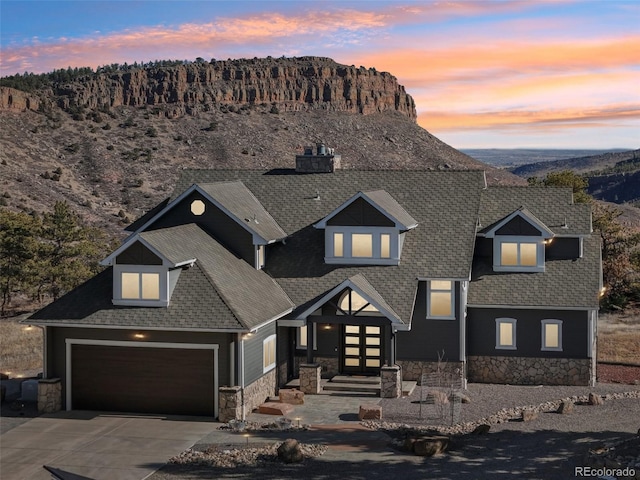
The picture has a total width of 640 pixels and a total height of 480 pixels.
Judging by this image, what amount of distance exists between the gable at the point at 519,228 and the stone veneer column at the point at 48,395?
1644cm

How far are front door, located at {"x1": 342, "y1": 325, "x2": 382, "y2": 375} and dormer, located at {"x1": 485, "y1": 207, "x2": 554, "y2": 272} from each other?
215 inches

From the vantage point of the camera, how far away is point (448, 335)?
31484mm

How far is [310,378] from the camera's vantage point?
30.0 m

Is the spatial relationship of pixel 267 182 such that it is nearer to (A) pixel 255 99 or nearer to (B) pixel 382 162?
(B) pixel 382 162

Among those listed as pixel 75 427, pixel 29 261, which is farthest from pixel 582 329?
pixel 29 261

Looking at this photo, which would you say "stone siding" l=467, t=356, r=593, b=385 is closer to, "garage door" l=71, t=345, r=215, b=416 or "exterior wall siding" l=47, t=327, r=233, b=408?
"exterior wall siding" l=47, t=327, r=233, b=408

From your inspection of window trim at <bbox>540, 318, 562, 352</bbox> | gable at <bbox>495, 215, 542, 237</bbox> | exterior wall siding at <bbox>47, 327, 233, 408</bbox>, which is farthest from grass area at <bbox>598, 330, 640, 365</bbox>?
exterior wall siding at <bbox>47, 327, 233, 408</bbox>

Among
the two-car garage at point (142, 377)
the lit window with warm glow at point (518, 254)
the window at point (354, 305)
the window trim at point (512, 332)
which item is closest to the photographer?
the two-car garage at point (142, 377)

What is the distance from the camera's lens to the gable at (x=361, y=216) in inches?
1254

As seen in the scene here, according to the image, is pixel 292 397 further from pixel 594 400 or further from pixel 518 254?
pixel 518 254

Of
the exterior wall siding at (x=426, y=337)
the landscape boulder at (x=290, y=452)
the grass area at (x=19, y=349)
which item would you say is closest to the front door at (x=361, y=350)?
the exterior wall siding at (x=426, y=337)

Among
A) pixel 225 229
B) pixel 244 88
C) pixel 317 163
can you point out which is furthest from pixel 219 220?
pixel 244 88

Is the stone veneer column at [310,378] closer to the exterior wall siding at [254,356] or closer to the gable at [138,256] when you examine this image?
the exterior wall siding at [254,356]

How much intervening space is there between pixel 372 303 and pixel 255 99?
127807 millimetres
